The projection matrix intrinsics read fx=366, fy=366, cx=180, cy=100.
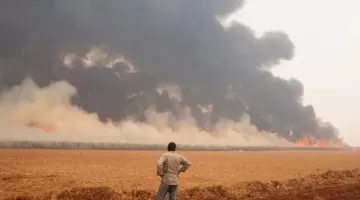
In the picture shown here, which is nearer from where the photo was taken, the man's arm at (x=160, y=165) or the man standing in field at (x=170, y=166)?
the man's arm at (x=160, y=165)

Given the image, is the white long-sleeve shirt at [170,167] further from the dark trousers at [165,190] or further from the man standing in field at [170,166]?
the dark trousers at [165,190]

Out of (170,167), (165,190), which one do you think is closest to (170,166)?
(170,167)

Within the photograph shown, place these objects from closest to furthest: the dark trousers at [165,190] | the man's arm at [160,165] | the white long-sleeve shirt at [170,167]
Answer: the man's arm at [160,165], the white long-sleeve shirt at [170,167], the dark trousers at [165,190]

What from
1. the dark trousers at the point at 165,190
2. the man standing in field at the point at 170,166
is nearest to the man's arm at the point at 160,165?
the man standing in field at the point at 170,166

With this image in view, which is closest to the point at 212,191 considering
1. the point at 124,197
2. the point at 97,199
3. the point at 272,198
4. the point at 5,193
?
the point at 272,198

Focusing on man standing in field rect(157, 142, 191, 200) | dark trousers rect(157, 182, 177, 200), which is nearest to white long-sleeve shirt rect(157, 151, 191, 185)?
man standing in field rect(157, 142, 191, 200)

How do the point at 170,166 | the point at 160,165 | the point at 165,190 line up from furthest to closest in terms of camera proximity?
the point at 165,190 → the point at 170,166 → the point at 160,165

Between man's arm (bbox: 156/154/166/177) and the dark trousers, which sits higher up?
man's arm (bbox: 156/154/166/177)

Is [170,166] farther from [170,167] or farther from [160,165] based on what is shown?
[160,165]

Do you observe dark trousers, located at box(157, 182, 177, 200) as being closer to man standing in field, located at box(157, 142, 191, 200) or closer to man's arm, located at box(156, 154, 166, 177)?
man standing in field, located at box(157, 142, 191, 200)

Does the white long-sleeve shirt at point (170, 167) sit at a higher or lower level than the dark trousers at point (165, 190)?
higher

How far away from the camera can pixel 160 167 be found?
38.0 ft

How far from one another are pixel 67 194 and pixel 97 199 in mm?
1720

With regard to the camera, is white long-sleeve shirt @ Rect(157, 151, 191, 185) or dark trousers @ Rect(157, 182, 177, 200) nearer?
white long-sleeve shirt @ Rect(157, 151, 191, 185)
